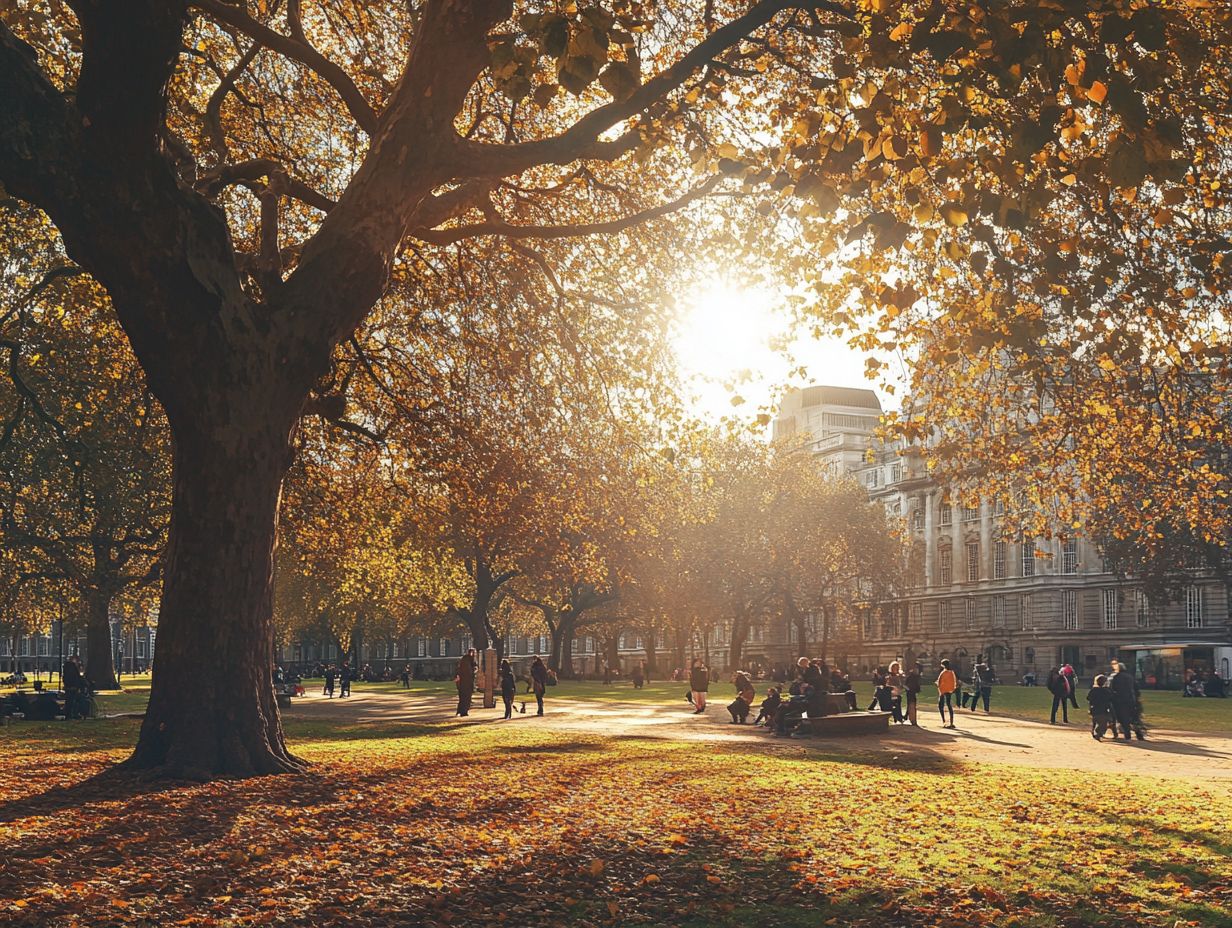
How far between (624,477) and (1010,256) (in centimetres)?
930

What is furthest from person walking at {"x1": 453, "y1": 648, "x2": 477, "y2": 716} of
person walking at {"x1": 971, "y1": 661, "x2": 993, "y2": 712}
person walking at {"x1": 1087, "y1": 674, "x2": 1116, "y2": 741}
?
person walking at {"x1": 971, "y1": 661, "x2": 993, "y2": 712}

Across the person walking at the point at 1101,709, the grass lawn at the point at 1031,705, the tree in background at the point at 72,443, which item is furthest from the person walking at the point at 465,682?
the person walking at the point at 1101,709

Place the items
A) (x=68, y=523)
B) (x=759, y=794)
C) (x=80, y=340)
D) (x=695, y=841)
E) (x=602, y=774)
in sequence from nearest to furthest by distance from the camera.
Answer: (x=695, y=841) → (x=759, y=794) → (x=602, y=774) → (x=80, y=340) → (x=68, y=523)

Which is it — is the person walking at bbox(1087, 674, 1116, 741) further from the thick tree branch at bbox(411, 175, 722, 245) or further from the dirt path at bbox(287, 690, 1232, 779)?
the thick tree branch at bbox(411, 175, 722, 245)

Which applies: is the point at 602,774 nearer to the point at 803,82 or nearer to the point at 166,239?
the point at 166,239

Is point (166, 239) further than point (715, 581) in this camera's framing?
No

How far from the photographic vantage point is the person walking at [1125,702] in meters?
28.7

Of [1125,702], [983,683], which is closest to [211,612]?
[1125,702]

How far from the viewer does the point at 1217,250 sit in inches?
478

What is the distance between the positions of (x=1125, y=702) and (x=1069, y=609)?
231ft

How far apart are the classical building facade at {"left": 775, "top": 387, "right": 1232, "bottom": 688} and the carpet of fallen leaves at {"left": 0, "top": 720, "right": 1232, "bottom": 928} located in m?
62.0

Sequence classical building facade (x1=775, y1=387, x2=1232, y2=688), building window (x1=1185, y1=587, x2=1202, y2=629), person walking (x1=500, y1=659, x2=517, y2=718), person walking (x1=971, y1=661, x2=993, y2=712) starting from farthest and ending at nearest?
1. building window (x1=1185, y1=587, x2=1202, y2=629)
2. classical building facade (x1=775, y1=387, x2=1232, y2=688)
3. person walking (x1=971, y1=661, x2=993, y2=712)
4. person walking (x1=500, y1=659, x2=517, y2=718)

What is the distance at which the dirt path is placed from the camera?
860 inches

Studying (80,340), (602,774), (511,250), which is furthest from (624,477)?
(80,340)
